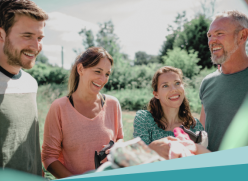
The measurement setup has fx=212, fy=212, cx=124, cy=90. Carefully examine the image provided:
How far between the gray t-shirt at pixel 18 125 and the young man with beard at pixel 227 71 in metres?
1.79

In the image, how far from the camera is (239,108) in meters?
2.22

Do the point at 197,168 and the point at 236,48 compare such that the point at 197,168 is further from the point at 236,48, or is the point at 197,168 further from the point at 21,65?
the point at 236,48

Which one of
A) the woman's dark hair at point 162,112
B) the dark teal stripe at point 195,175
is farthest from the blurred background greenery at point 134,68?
the dark teal stripe at point 195,175

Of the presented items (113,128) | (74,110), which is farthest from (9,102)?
(113,128)

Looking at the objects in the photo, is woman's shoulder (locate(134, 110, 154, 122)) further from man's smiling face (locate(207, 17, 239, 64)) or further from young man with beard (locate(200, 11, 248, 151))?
man's smiling face (locate(207, 17, 239, 64))

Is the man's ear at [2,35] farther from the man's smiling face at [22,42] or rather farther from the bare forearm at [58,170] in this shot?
the bare forearm at [58,170]

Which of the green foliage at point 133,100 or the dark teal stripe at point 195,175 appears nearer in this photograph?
the dark teal stripe at point 195,175

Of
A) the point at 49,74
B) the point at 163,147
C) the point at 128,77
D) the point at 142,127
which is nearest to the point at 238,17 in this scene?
the point at 142,127

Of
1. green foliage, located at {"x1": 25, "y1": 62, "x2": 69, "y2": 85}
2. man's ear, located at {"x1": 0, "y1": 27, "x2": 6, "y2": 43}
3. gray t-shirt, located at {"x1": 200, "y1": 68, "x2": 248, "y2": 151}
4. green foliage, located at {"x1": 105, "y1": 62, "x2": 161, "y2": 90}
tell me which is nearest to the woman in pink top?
man's ear, located at {"x1": 0, "y1": 27, "x2": 6, "y2": 43}

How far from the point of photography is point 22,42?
1.71m

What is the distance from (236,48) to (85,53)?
168cm

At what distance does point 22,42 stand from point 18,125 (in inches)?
26.2

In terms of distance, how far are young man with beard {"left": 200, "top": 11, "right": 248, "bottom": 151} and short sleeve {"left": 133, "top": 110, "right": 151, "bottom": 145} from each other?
73 centimetres

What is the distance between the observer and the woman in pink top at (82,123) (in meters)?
2.07
